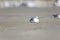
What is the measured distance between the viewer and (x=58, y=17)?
6.57m

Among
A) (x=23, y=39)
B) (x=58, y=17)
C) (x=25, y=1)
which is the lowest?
(x=23, y=39)

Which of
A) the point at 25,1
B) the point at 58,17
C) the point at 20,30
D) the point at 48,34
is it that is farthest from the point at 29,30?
the point at 25,1

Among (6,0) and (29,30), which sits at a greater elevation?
(6,0)

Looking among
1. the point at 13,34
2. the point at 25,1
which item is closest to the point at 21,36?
the point at 13,34

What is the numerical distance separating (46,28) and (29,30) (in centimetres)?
44

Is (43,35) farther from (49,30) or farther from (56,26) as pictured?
(56,26)

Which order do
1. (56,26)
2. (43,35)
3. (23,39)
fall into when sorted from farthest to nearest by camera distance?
(56,26) < (43,35) < (23,39)

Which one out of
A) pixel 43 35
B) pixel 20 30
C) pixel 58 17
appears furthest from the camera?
pixel 58 17

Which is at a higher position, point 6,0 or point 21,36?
point 6,0

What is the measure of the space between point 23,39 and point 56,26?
135 centimetres

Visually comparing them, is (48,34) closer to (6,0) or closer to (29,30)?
(29,30)

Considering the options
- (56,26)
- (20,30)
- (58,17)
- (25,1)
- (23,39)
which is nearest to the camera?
(23,39)

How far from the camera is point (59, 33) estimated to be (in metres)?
4.87

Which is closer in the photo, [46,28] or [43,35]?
[43,35]
